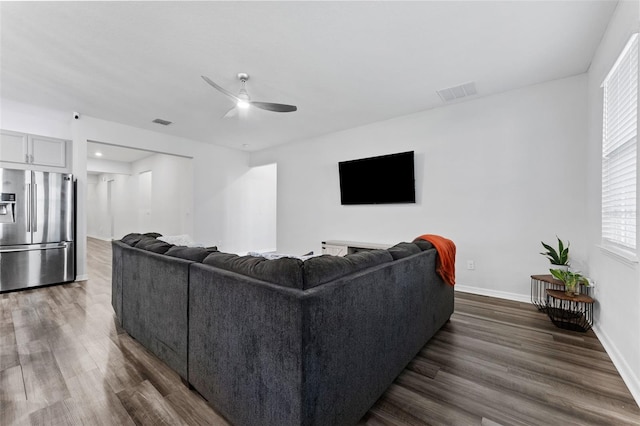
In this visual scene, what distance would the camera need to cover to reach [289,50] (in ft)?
→ 8.64

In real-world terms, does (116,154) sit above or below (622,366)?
above

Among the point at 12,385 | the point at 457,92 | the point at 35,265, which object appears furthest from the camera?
the point at 35,265

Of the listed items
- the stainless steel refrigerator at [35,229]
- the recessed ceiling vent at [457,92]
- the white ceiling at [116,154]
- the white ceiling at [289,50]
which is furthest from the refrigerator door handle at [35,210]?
the recessed ceiling vent at [457,92]

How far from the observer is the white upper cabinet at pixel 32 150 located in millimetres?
3895

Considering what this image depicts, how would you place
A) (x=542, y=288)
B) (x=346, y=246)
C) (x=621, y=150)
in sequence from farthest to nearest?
(x=346, y=246)
(x=542, y=288)
(x=621, y=150)

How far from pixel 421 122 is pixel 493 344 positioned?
3.12m

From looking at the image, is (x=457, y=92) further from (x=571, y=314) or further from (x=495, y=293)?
(x=571, y=314)

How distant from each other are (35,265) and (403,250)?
16.7 feet

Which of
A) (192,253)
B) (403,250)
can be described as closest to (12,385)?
(192,253)

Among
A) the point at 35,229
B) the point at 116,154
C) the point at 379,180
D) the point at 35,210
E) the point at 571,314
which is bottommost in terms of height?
the point at 571,314

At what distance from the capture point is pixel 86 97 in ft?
12.2

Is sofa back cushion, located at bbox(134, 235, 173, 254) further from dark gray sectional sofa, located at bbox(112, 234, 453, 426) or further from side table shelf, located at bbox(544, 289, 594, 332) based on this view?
side table shelf, located at bbox(544, 289, 594, 332)

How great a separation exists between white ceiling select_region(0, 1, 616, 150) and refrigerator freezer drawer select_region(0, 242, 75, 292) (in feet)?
6.94

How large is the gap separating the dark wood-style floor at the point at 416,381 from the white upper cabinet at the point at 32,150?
8.46 feet
